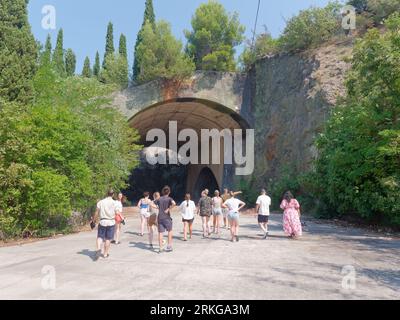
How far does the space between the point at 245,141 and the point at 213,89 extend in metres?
4.82

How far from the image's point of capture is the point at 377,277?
6637 millimetres

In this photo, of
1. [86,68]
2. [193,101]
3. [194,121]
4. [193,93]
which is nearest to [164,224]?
[193,93]

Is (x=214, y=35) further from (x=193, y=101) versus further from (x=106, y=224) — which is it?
(x=106, y=224)

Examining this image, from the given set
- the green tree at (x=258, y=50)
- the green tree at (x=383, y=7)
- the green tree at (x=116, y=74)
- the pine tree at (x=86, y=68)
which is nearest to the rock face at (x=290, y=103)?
the green tree at (x=258, y=50)

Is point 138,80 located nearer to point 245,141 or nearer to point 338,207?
point 245,141

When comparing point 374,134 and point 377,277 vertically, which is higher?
point 374,134

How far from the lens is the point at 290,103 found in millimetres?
25312

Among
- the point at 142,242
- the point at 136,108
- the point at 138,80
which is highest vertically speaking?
the point at 138,80

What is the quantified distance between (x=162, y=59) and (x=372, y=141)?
58.6 ft

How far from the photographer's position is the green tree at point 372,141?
42.5 ft

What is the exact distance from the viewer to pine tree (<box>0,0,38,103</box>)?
882 inches

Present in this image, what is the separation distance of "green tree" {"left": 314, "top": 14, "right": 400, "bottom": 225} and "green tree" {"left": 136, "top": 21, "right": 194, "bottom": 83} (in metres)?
13.4

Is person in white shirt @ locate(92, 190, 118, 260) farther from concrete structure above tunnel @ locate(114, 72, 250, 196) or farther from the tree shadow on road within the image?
concrete structure above tunnel @ locate(114, 72, 250, 196)
